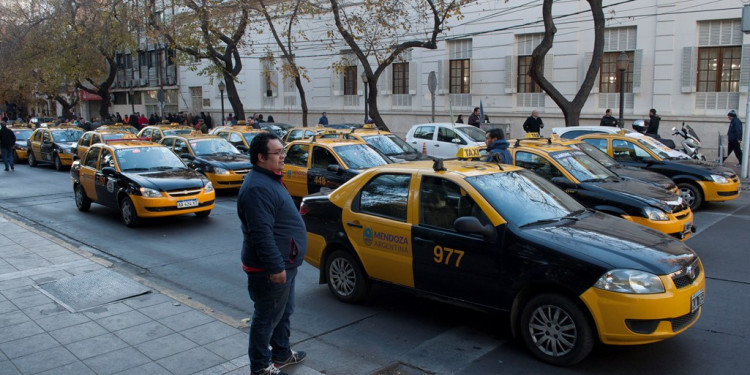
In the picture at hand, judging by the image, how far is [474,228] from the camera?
5109mm

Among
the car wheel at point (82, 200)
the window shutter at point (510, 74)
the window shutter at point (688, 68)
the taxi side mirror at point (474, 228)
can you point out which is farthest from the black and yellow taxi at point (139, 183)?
the window shutter at point (688, 68)

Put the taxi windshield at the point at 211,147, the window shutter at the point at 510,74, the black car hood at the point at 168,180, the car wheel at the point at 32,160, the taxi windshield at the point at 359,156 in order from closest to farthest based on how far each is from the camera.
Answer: the black car hood at the point at 168,180 → the taxi windshield at the point at 359,156 → the taxi windshield at the point at 211,147 → the car wheel at the point at 32,160 → the window shutter at the point at 510,74

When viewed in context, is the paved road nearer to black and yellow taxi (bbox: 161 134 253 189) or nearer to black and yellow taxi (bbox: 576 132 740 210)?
black and yellow taxi (bbox: 576 132 740 210)

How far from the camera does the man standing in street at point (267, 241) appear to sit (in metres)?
4.12

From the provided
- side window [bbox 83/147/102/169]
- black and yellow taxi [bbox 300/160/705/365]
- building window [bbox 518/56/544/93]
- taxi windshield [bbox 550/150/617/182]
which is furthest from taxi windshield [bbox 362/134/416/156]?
Answer: building window [bbox 518/56/544/93]

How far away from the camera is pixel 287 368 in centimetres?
483

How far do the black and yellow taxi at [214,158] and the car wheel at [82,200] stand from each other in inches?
88.5

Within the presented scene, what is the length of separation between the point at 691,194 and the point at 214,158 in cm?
1104

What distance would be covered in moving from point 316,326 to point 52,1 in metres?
29.7

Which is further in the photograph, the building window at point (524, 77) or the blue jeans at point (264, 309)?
the building window at point (524, 77)

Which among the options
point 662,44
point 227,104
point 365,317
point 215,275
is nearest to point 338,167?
point 215,275

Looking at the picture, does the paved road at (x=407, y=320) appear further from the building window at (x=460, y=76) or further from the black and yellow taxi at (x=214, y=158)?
the building window at (x=460, y=76)

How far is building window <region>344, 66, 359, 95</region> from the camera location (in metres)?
33.4

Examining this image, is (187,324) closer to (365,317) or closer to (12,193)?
(365,317)
